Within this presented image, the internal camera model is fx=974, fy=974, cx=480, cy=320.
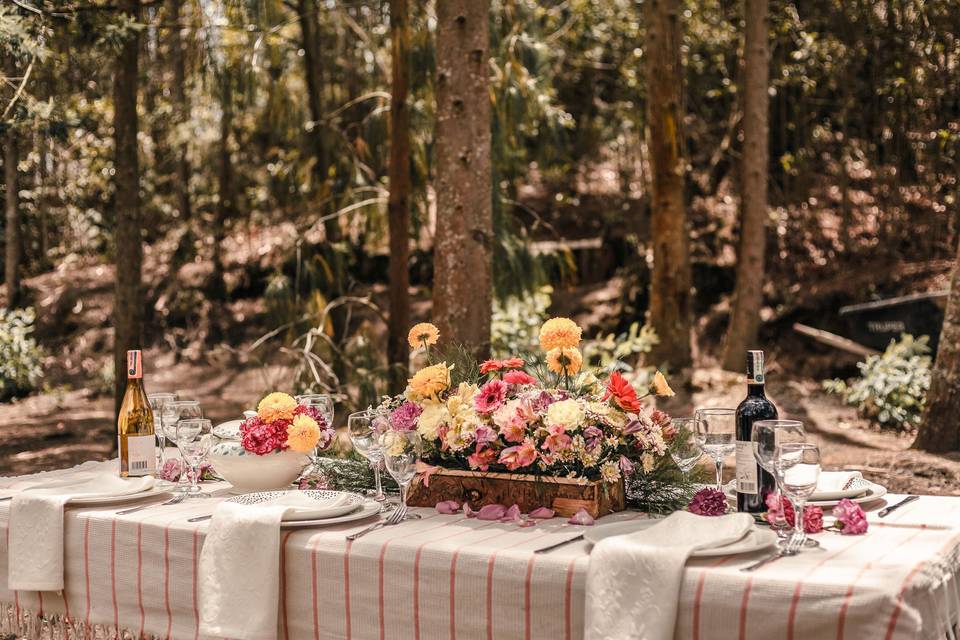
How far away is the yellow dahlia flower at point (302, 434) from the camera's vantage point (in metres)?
2.43

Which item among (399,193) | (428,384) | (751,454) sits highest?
(399,193)

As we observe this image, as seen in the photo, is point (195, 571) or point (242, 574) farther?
point (195, 571)

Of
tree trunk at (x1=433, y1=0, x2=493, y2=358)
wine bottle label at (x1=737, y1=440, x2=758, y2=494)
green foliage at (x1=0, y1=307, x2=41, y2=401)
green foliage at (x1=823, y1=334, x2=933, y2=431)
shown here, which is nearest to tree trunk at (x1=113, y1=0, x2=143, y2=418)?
tree trunk at (x1=433, y1=0, x2=493, y2=358)

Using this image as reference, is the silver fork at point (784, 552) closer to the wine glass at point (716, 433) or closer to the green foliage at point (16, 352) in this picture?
the wine glass at point (716, 433)

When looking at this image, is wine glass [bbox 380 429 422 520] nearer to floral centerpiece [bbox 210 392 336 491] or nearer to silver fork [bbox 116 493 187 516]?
floral centerpiece [bbox 210 392 336 491]

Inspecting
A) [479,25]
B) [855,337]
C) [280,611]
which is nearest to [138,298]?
[479,25]

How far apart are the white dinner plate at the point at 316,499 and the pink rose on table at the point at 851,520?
3.26 ft

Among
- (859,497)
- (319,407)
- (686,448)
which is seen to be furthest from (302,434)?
(859,497)

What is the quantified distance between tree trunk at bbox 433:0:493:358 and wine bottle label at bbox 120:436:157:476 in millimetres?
2395

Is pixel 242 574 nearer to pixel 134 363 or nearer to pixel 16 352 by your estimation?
pixel 134 363

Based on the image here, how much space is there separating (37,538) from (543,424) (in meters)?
1.21

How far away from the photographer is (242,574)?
1.95 metres

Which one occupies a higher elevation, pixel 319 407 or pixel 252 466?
pixel 319 407

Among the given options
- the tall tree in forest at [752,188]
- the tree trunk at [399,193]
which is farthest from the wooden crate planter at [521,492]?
the tall tree in forest at [752,188]
